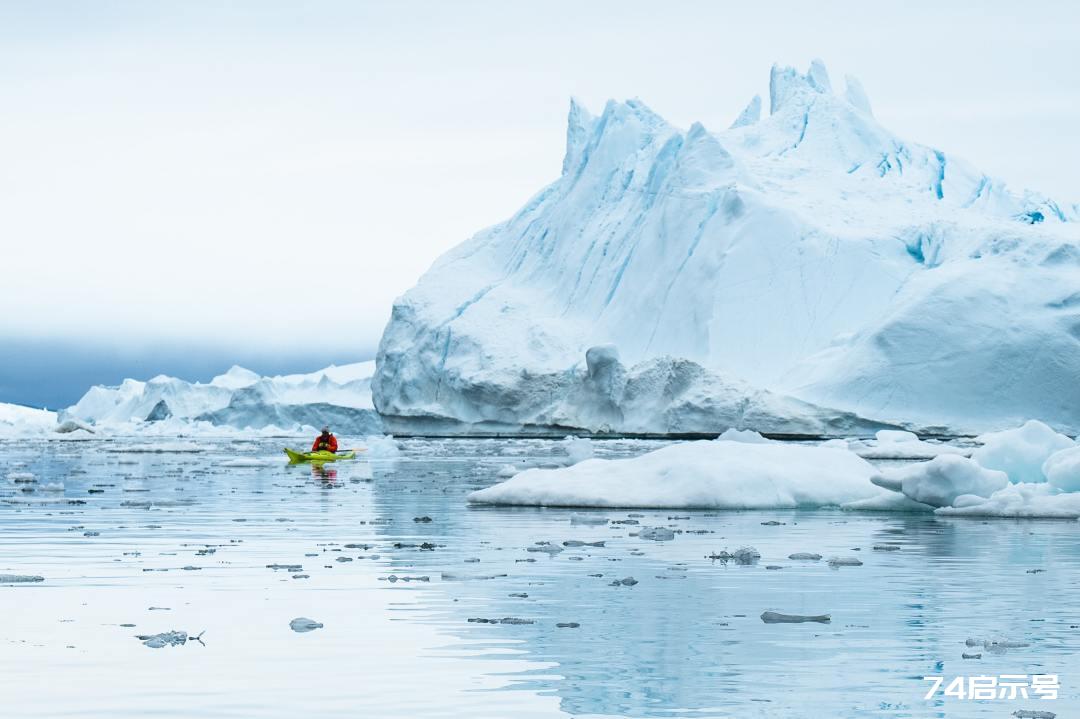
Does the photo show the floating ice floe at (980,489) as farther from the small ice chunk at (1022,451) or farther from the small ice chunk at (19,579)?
the small ice chunk at (19,579)

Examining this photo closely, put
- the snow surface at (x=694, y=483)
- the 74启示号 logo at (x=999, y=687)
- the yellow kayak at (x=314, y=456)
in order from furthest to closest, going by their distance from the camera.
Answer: the yellow kayak at (x=314, y=456) < the snow surface at (x=694, y=483) < the 74启示号 logo at (x=999, y=687)

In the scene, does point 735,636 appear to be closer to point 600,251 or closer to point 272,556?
point 272,556

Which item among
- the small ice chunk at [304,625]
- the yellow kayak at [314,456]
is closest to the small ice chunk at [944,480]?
the small ice chunk at [304,625]

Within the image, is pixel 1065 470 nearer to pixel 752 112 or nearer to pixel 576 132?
pixel 576 132

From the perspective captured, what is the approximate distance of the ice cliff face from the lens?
44.1 meters

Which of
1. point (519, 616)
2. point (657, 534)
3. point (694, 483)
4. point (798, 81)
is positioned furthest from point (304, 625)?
point (798, 81)

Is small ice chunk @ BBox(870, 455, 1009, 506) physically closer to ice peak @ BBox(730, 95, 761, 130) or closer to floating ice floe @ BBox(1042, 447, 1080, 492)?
floating ice floe @ BBox(1042, 447, 1080, 492)

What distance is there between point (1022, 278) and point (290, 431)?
39688 millimetres

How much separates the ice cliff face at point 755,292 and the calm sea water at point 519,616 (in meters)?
30.9

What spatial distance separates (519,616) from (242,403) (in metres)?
69.5

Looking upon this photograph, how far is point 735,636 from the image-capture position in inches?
260

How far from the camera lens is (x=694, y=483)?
1562cm

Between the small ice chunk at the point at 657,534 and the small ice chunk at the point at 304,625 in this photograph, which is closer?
the small ice chunk at the point at 304,625

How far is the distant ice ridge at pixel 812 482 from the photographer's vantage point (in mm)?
14898
